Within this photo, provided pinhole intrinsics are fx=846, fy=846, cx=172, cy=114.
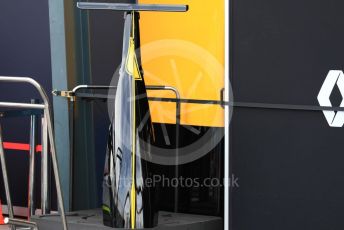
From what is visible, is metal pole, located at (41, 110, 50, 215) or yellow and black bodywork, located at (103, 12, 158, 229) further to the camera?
metal pole, located at (41, 110, 50, 215)

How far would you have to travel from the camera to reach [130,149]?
4898 millimetres

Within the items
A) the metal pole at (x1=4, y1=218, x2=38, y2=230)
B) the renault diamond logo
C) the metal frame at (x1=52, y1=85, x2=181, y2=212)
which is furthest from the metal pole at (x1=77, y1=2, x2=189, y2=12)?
the metal pole at (x1=4, y1=218, x2=38, y2=230)

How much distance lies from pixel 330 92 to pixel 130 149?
119cm

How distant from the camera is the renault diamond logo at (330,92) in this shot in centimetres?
475

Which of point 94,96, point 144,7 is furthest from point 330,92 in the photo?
point 94,96

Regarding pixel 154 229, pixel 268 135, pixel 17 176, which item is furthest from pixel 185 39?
pixel 17 176

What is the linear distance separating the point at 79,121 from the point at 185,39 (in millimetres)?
998

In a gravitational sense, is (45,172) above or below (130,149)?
below

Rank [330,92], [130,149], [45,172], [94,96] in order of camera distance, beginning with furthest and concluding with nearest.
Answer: [94,96] < [45,172] < [130,149] < [330,92]

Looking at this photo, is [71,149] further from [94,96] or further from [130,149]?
[130,149]

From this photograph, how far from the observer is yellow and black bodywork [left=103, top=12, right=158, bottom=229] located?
193 inches

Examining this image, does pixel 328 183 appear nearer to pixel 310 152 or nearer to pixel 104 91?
pixel 310 152

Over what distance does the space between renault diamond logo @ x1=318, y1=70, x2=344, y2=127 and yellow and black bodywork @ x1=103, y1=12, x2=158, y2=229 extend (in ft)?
3.36

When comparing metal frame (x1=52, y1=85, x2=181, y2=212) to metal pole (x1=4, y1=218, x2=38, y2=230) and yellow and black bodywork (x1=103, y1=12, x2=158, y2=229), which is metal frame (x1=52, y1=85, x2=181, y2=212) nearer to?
yellow and black bodywork (x1=103, y1=12, x2=158, y2=229)
